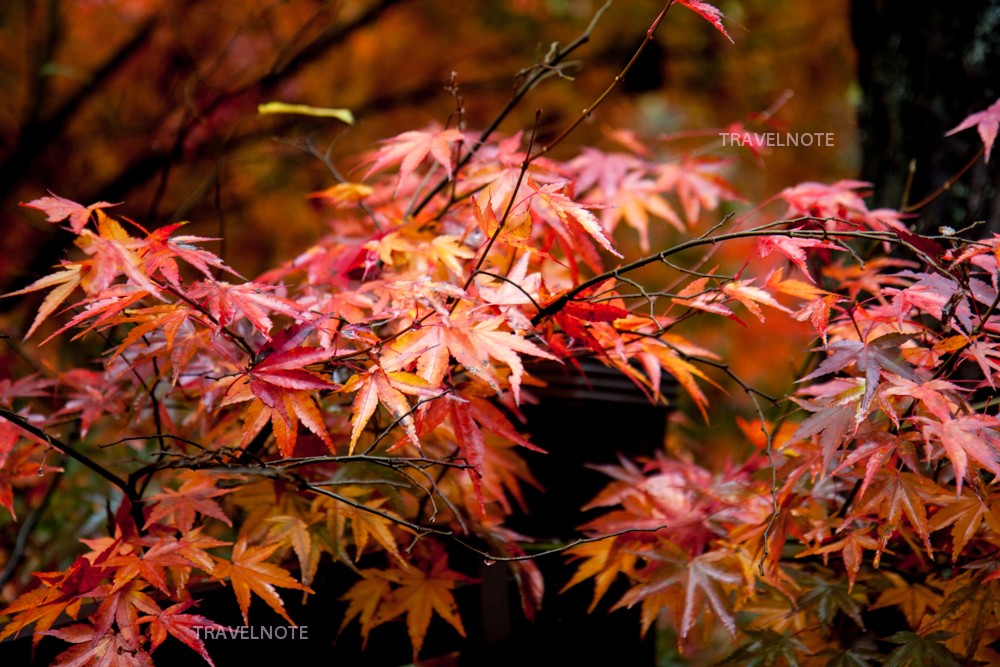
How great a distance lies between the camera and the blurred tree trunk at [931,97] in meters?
2.03

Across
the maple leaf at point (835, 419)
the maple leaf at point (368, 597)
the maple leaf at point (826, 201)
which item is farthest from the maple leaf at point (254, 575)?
the maple leaf at point (826, 201)

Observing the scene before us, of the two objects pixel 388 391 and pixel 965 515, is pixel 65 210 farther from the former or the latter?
pixel 965 515

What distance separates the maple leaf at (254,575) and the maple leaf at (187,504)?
69 mm

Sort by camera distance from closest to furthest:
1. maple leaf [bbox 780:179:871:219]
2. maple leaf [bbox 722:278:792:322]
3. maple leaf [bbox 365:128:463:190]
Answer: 1. maple leaf [bbox 722:278:792:322]
2. maple leaf [bbox 365:128:463:190]
3. maple leaf [bbox 780:179:871:219]

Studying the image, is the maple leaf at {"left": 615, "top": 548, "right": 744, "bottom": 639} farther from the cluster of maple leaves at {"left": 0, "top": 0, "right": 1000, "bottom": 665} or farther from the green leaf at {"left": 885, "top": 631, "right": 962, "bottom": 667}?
the green leaf at {"left": 885, "top": 631, "right": 962, "bottom": 667}

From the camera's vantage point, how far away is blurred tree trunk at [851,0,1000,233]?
2031mm

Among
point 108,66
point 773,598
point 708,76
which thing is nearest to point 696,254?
point 708,76

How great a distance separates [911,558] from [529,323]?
0.93 meters

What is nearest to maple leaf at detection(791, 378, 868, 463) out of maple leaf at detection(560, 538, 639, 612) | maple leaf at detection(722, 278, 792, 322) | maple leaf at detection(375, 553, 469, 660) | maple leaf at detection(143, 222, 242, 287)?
maple leaf at detection(722, 278, 792, 322)

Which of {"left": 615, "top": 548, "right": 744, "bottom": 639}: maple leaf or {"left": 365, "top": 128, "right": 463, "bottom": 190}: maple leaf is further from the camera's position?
{"left": 365, "top": 128, "right": 463, "bottom": 190}: maple leaf

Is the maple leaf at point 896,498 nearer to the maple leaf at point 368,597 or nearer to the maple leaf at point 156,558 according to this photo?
the maple leaf at point 368,597

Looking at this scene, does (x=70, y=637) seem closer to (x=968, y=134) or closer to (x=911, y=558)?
(x=911, y=558)

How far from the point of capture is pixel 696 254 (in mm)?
5375

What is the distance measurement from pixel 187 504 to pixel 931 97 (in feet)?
6.83
